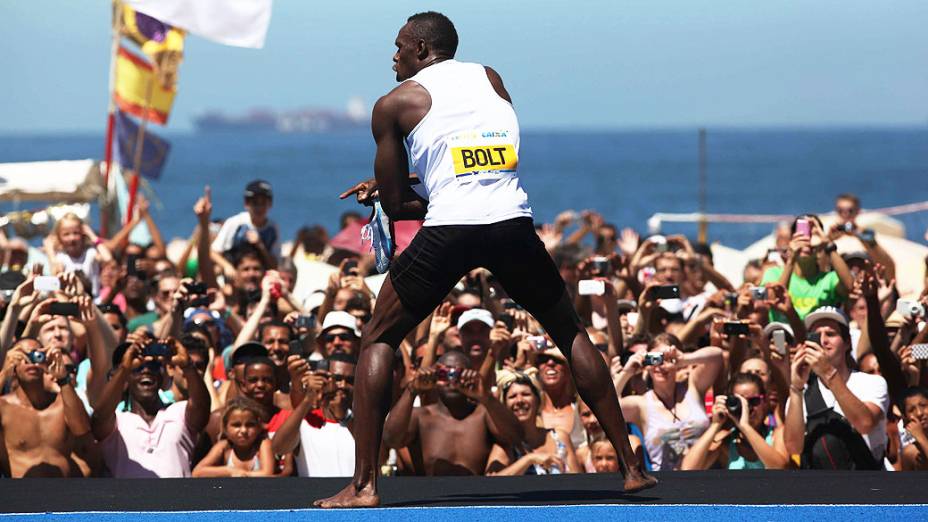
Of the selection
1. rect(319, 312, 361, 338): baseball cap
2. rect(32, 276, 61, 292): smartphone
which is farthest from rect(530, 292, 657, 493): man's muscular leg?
rect(32, 276, 61, 292): smartphone

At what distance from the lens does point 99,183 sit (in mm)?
17812

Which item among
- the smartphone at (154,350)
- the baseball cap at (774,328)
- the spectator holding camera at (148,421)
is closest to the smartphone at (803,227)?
the baseball cap at (774,328)

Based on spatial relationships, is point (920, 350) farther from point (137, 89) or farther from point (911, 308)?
point (137, 89)

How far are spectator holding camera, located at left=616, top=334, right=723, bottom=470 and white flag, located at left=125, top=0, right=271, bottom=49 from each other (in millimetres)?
5355

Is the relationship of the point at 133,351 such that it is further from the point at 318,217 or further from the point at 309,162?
the point at 309,162

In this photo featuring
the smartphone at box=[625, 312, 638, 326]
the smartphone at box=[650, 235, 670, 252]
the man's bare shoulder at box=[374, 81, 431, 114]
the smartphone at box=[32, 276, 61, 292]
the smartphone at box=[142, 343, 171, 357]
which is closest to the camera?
the man's bare shoulder at box=[374, 81, 431, 114]

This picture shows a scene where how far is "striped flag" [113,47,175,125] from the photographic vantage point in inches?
722

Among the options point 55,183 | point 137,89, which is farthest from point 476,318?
point 137,89

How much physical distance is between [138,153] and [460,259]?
1257 cm

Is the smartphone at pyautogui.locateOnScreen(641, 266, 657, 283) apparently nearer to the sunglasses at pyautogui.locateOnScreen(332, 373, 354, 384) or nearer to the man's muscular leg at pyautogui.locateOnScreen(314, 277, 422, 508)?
the sunglasses at pyautogui.locateOnScreen(332, 373, 354, 384)

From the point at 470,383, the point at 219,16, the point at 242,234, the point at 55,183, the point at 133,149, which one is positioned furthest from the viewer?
the point at 133,149

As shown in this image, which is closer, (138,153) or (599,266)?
(599,266)

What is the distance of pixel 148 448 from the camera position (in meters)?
8.57

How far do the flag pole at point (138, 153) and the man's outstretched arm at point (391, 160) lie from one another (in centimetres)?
1212
